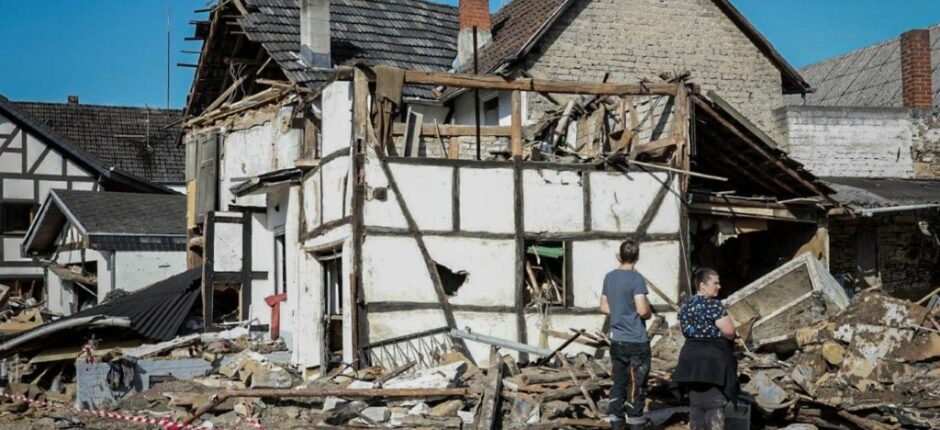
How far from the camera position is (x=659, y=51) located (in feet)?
75.2

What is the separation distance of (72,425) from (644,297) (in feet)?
27.3

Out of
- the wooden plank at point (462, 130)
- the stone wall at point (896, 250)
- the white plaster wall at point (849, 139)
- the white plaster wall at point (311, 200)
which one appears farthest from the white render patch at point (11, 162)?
the stone wall at point (896, 250)

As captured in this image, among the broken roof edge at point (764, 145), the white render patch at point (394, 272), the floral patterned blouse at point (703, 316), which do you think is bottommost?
the floral patterned blouse at point (703, 316)

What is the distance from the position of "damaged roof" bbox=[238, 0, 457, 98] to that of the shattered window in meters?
6.69

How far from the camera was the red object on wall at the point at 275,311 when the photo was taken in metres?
19.0

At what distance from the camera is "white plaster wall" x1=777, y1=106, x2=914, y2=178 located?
2256cm

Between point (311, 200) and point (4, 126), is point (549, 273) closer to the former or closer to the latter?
point (311, 200)

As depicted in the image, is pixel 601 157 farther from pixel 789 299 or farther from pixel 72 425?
pixel 72 425

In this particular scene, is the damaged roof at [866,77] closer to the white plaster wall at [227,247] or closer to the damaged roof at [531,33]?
the damaged roof at [531,33]

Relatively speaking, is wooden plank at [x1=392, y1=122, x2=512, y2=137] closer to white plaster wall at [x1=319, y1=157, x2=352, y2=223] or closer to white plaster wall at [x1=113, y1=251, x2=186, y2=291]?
white plaster wall at [x1=319, y1=157, x2=352, y2=223]

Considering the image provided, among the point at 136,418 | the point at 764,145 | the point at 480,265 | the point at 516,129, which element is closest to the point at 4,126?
the point at 136,418

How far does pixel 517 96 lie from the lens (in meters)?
15.2

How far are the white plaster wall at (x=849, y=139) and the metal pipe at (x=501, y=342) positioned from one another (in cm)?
1062

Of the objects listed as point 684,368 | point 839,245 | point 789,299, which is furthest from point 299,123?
point 684,368
